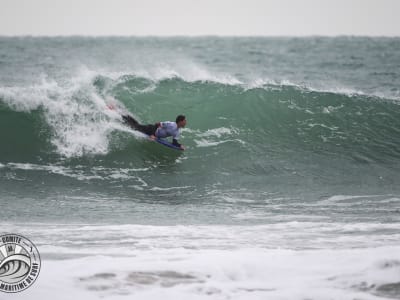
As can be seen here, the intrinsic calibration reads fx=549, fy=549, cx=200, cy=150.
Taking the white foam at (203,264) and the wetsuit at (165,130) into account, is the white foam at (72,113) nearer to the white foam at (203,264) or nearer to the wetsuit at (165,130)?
the wetsuit at (165,130)

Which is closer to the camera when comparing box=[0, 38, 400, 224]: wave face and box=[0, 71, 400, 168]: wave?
box=[0, 38, 400, 224]: wave face

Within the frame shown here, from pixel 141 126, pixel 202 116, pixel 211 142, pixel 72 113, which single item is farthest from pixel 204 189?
pixel 202 116

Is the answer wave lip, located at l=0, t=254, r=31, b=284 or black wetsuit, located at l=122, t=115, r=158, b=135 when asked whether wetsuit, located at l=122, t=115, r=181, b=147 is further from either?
wave lip, located at l=0, t=254, r=31, b=284

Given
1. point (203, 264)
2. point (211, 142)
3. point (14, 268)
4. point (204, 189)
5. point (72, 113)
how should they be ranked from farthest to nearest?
point (211, 142) → point (72, 113) → point (204, 189) → point (203, 264) → point (14, 268)

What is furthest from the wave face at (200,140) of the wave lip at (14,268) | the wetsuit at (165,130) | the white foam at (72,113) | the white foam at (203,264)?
the wave lip at (14,268)

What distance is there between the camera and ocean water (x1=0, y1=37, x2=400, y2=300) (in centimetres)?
537

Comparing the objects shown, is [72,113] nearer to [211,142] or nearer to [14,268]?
[211,142]

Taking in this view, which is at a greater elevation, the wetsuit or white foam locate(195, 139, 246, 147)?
white foam locate(195, 139, 246, 147)

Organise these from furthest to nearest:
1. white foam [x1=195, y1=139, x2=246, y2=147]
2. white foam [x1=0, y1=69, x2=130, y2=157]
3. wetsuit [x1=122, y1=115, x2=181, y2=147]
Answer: white foam [x1=195, y1=139, x2=246, y2=147] → white foam [x1=0, y1=69, x2=130, y2=157] → wetsuit [x1=122, y1=115, x2=181, y2=147]

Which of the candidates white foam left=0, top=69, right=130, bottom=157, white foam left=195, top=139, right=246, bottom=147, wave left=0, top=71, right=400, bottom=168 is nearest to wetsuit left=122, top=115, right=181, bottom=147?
wave left=0, top=71, right=400, bottom=168

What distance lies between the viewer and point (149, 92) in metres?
15.9

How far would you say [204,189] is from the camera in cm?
1012

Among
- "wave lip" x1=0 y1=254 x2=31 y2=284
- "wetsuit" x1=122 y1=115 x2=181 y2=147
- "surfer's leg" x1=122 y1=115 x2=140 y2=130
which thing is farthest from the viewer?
"surfer's leg" x1=122 y1=115 x2=140 y2=130

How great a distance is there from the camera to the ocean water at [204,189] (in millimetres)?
5367
